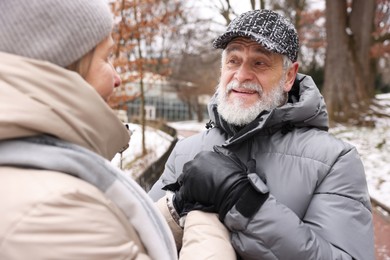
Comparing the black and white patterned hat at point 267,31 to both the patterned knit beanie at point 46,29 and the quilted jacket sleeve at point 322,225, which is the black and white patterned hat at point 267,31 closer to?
the quilted jacket sleeve at point 322,225

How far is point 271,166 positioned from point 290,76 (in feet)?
1.92

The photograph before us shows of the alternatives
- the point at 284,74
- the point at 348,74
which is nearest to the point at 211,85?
the point at 348,74

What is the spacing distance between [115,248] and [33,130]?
0.31 m

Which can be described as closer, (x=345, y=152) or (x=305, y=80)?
(x=345, y=152)

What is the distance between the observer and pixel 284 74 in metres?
2.21

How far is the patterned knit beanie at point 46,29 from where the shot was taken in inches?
39.2

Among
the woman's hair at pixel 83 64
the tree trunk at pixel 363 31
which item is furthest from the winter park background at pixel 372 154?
the woman's hair at pixel 83 64

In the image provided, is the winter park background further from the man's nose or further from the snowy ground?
the man's nose

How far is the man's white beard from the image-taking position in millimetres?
2148

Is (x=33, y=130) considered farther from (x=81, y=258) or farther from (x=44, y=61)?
(x=81, y=258)

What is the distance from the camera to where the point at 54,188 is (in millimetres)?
877

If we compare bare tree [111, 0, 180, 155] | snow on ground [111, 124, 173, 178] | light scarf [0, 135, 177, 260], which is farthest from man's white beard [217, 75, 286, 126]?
bare tree [111, 0, 180, 155]

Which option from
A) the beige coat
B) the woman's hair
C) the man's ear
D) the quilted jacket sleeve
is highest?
the woman's hair

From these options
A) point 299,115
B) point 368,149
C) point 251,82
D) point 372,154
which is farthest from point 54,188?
point 368,149
